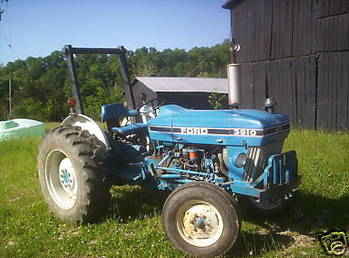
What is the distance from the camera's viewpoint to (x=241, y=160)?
438 cm

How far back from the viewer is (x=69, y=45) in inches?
213

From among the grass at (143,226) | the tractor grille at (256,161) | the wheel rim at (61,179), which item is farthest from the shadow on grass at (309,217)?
the wheel rim at (61,179)

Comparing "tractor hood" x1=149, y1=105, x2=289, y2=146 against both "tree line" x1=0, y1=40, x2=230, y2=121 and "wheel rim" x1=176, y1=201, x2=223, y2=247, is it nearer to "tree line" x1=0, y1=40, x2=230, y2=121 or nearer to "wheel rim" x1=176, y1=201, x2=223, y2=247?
"wheel rim" x1=176, y1=201, x2=223, y2=247

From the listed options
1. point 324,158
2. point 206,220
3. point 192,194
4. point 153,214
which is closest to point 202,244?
point 206,220

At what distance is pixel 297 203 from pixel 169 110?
2.15m

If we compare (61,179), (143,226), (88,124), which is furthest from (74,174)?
(143,226)

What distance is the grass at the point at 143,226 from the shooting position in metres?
4.29

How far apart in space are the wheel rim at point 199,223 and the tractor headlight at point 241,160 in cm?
60

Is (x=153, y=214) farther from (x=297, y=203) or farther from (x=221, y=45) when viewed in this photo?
(x=221, y=45)

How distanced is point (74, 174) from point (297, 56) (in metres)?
10.8

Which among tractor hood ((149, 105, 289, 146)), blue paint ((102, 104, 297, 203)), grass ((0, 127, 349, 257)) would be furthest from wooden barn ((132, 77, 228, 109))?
tractor hood ((149, 105, 289, 146))

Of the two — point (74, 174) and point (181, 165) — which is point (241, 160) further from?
point (74, 174)

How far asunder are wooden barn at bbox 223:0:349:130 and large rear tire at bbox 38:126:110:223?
982 centimetres

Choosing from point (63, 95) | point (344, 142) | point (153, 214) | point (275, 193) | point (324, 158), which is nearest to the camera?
point (275, 193)
